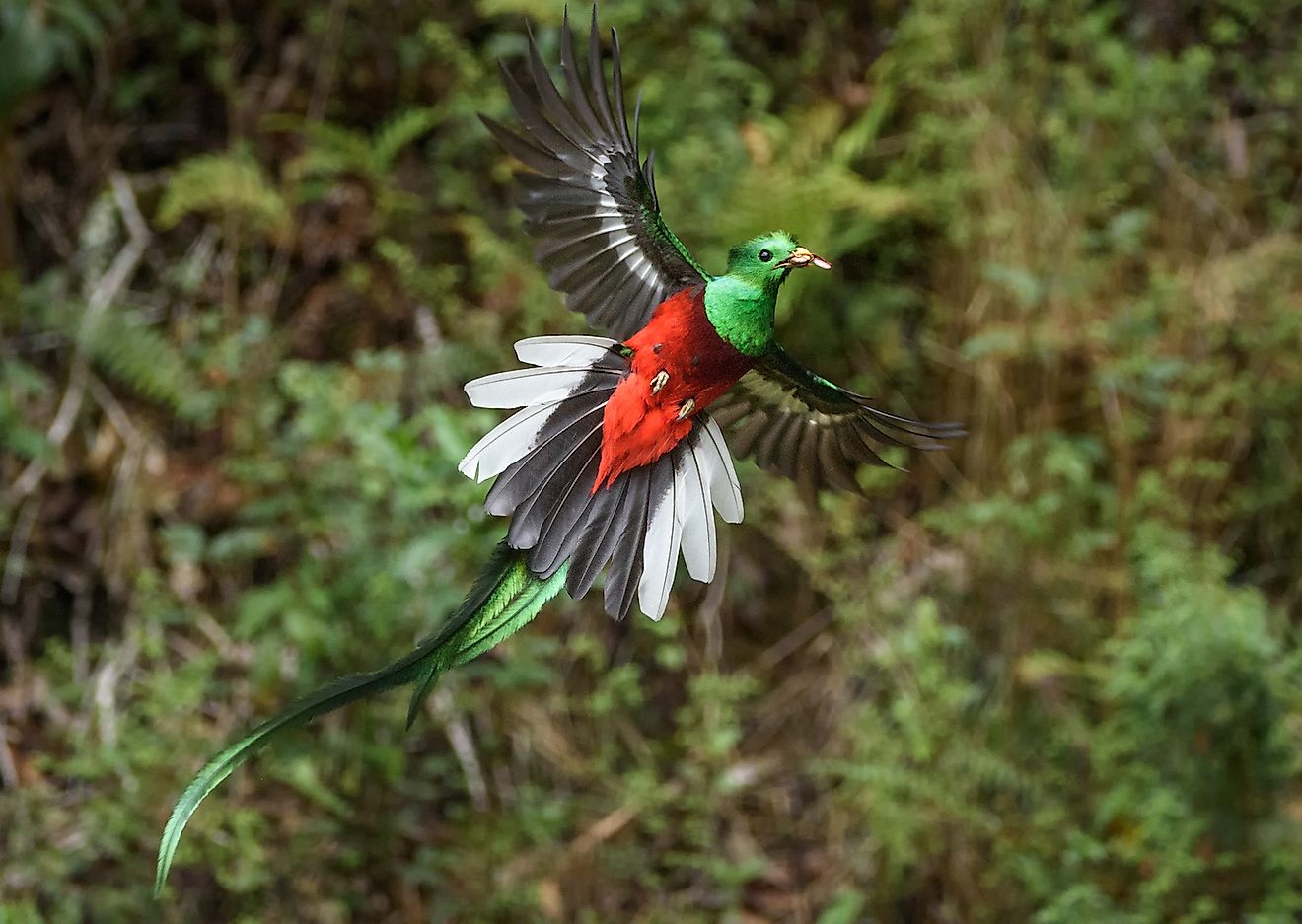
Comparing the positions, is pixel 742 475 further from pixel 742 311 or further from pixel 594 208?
pixel 742 311

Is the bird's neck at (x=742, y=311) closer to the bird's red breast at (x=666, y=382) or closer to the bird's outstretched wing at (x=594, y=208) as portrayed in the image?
the bird's red breast at (x=666, y=382)

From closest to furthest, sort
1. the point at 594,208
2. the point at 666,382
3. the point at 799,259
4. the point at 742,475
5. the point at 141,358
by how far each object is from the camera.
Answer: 1. the point at 799,259
2. the point at 666,382
3. the point at 594,208
4. the point at 742,475
5. the point at 141,358

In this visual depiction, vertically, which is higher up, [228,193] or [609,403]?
[228,193]

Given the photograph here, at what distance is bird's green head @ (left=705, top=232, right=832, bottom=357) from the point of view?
933 millimetres

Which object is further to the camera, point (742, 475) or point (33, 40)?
point (33, 40)

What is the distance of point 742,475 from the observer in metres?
3.03

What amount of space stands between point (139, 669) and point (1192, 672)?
8.22ft

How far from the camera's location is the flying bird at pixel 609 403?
3.20ft

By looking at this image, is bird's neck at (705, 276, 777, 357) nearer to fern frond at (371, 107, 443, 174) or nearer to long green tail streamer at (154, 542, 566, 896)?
long green tail streamer at (154, 542, 566, 896)

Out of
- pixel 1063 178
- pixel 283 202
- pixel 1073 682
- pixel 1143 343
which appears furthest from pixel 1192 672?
pixel 283 202

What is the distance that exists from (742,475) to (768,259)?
2.10m

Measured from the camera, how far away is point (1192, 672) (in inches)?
98.0

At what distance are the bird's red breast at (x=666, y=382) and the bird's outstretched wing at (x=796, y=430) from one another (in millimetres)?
→ 154

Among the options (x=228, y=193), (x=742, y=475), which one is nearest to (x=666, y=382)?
(x=742, y=475)
